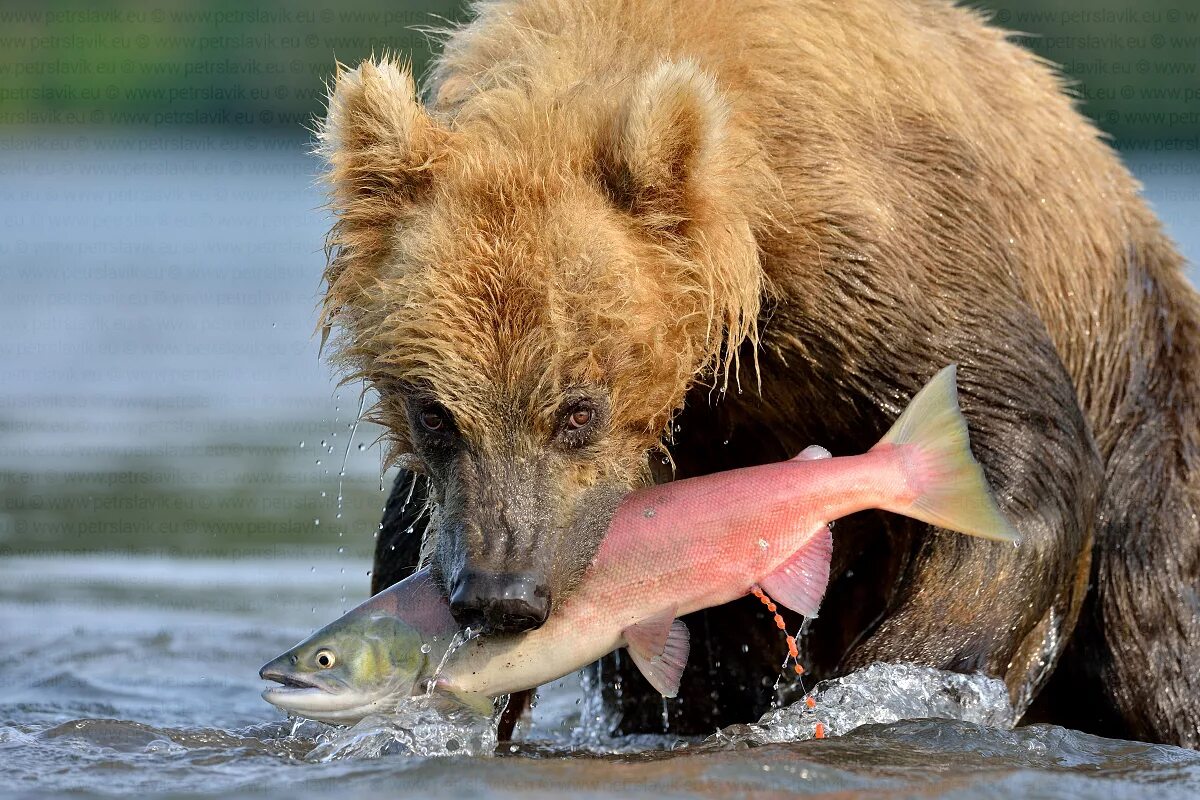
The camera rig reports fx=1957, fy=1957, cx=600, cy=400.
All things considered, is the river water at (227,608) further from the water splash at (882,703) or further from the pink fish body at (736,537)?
the pink fish body at (736,537)

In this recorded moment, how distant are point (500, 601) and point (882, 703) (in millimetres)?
1407

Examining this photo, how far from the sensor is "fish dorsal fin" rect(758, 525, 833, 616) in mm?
5227

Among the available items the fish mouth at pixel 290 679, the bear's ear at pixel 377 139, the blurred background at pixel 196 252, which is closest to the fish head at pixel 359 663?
the fish mouth at pixel 290 679

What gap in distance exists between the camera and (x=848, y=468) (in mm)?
5273

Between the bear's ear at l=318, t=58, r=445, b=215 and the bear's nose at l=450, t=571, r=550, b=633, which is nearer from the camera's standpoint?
the bear's nose at l=450, t=571, r=550, b=633

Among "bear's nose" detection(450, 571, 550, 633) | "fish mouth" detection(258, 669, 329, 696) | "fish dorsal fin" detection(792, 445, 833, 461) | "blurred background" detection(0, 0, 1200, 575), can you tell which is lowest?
"blurred background" detection(0, 0, 1200, 575)

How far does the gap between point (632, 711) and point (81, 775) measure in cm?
244

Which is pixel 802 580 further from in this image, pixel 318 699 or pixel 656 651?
pixel 318 699

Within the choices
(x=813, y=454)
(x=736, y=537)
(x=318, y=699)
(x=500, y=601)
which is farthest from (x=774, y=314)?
(x=318, y=699)

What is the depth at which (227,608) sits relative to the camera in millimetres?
8844

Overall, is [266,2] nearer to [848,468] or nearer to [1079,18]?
[1079,18]

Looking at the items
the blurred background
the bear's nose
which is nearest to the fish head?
the bear's nose

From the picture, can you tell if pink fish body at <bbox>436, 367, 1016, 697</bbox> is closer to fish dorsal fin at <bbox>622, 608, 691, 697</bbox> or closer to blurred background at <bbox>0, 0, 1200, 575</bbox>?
fish dorsal fin at <bbox>622, 608, 691, 697</bbox>

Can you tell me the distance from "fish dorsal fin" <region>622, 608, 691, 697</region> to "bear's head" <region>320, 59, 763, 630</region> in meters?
0.23
